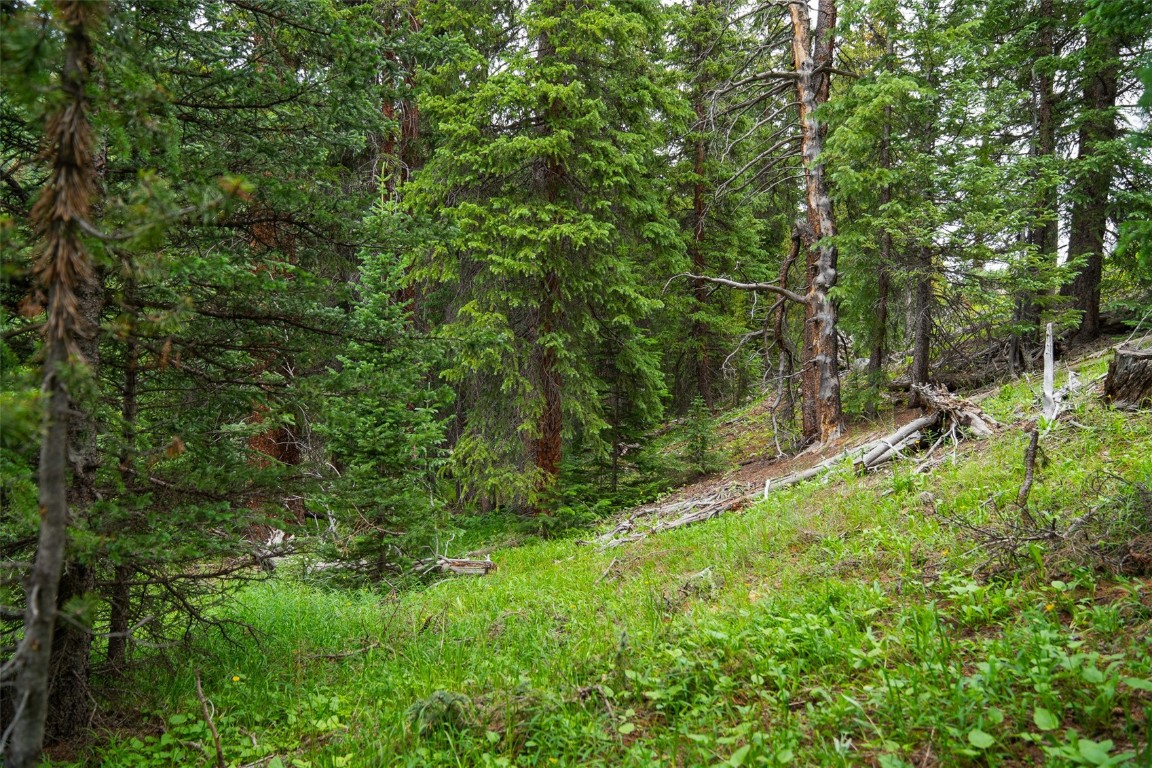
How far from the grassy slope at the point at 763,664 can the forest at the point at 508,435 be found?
29mm

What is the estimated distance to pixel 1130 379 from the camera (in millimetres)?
6500

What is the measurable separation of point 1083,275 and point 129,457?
17.0 metres

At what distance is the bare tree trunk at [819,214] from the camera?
37.5 feet

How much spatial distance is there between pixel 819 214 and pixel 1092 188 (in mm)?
6209

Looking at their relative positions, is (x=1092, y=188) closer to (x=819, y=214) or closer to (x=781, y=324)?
(x=819, y=214)

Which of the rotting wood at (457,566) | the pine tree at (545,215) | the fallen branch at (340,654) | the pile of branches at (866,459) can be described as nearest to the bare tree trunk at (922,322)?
the pile of branches at (866,459)

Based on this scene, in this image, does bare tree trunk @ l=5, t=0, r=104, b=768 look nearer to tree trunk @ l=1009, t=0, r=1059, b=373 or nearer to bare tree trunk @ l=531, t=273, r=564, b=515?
bare tree trunk @ l=531, t=273, r=564, b=515

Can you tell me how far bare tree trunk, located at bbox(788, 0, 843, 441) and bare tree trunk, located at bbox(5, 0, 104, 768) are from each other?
1125cm

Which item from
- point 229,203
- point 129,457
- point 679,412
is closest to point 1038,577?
point 229,203

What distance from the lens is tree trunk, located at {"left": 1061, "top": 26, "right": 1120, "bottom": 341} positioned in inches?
486

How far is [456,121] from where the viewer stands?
10.3 meters

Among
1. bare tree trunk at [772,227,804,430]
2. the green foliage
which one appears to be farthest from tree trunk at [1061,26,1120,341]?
the green foliage

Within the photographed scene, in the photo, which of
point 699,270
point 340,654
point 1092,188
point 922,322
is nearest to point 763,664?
point 340,654

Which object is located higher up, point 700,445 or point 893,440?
point 893,440
